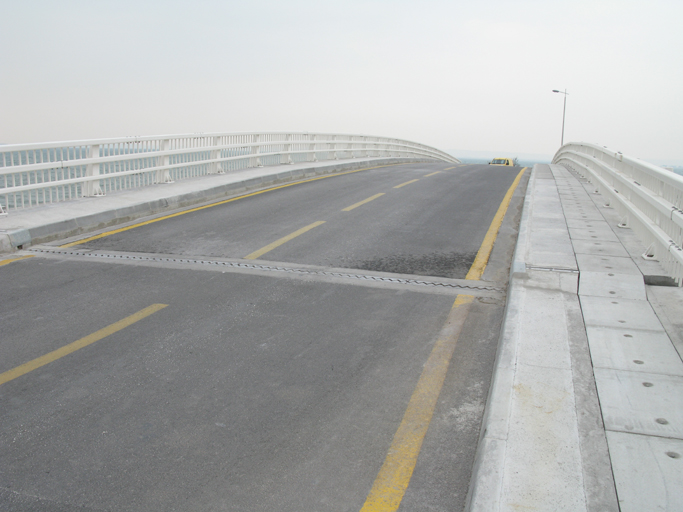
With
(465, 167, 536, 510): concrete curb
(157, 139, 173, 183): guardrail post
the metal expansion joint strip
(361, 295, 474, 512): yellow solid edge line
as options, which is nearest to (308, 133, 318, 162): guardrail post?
(157, 139, 173, 183): guardrail post

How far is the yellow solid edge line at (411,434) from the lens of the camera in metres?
3.03

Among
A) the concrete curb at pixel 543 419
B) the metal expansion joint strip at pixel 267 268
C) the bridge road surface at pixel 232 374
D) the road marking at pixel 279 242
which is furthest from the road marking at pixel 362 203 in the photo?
the concrete curb at pixel 543 419

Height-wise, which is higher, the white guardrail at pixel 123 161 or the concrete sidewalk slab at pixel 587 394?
the white guardrail at pixel 123 161

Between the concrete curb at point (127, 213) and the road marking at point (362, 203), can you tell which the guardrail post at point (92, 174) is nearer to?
the concrete curb at point (127, 213)

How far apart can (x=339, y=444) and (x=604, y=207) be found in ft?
29.3

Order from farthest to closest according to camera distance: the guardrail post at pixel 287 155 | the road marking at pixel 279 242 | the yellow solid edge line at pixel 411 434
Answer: the guardrail post at pixel 287 155
the road marking at pixel 279 242
the yellow solid edge line at pixel 411 434

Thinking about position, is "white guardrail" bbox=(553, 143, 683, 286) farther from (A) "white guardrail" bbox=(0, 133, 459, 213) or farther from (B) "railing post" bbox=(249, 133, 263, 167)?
(B) "railing post" bbox=(249, 133, 263, 167)

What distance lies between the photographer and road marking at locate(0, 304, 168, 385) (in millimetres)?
4402

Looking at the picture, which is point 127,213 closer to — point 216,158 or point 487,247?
point 216,158

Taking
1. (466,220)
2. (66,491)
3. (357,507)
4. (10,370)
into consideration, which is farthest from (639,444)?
(466,220)

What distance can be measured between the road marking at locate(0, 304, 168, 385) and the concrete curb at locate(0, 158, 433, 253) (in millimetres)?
3964

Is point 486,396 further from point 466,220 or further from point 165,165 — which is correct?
point 165,165

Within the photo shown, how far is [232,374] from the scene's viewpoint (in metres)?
4.41

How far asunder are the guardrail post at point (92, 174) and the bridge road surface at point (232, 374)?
3670 mm
